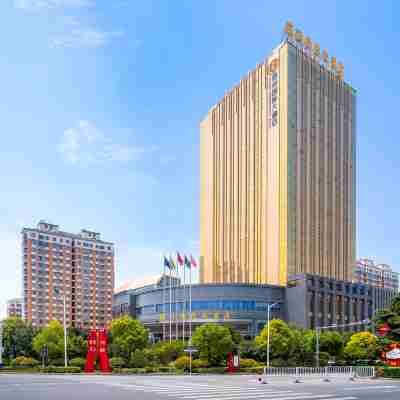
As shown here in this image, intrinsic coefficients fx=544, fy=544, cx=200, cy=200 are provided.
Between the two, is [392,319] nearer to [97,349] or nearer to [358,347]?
[97,349]

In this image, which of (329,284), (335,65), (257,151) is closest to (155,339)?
(329,284)

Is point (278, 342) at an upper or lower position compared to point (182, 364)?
upper

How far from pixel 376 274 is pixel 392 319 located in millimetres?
147669

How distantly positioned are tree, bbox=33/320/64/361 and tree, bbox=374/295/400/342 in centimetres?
3311

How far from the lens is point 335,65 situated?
115312 mm

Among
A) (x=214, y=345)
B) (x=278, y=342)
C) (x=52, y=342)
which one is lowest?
(x=278, y=342)

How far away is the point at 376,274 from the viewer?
185125mm

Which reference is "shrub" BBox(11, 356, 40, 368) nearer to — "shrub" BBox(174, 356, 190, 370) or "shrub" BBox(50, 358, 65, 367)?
"shrub" BBox(50, 358, 65, 367)

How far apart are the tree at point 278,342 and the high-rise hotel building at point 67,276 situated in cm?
7190

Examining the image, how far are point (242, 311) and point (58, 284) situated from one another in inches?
2273

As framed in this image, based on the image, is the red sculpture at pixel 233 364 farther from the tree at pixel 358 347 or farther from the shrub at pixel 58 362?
the tree at pixel 358 347

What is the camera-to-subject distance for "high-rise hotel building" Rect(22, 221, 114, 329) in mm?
126875

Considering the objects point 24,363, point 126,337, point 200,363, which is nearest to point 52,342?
point 24,363

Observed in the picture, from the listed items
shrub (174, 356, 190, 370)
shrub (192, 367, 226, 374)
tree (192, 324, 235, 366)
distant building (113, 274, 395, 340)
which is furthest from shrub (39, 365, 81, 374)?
distant building (113, 274, 395, 340)
